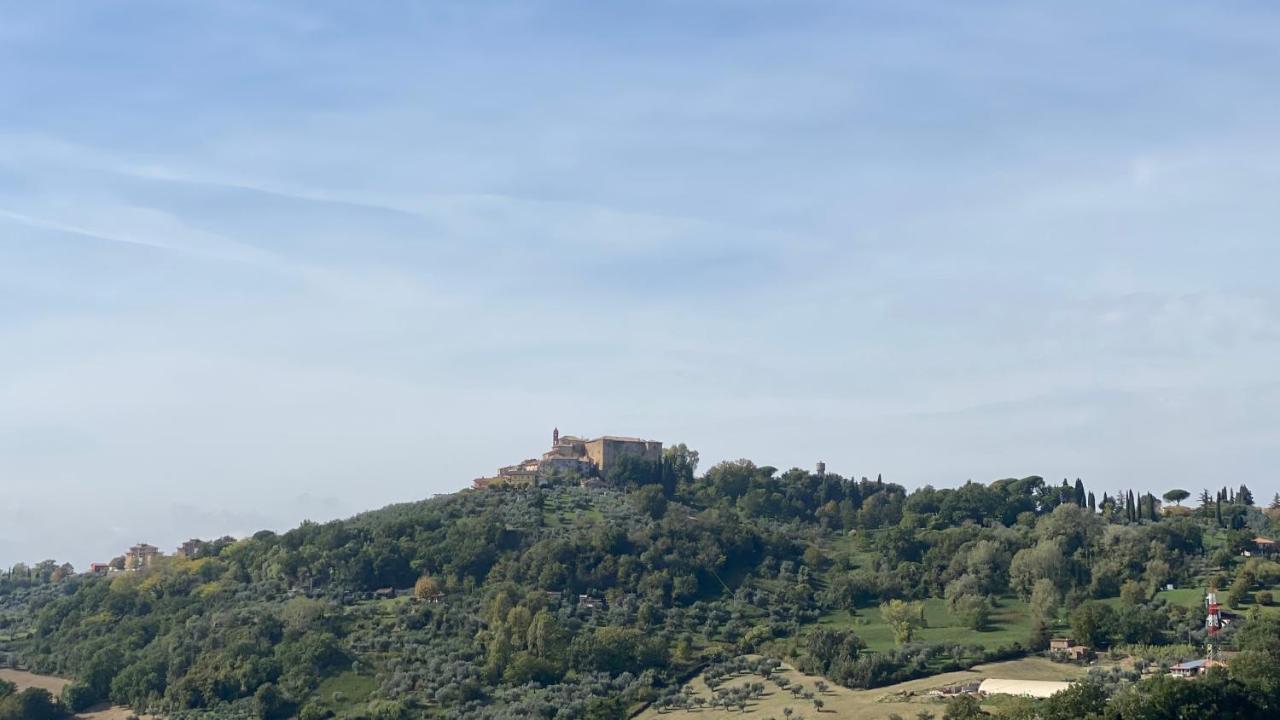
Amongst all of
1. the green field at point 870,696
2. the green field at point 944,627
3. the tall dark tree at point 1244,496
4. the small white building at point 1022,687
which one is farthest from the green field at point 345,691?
the tall dark tree at point 1244,496

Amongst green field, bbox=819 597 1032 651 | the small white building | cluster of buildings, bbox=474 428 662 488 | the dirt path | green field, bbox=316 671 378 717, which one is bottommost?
the dirt path

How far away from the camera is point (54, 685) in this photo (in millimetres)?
113125

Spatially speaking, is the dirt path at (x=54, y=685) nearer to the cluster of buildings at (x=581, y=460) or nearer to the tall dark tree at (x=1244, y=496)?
the cluster of buildings at (x=581, y=460)

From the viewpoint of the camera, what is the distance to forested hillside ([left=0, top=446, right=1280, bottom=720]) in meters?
→ 98.6

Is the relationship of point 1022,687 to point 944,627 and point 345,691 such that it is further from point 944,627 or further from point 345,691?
point 345,691

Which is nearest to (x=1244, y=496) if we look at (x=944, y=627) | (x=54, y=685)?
(x=944, y=627)

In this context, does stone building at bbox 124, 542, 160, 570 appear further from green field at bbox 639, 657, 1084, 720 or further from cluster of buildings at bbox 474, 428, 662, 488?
green field at bbox 639, 657, 1084, 720

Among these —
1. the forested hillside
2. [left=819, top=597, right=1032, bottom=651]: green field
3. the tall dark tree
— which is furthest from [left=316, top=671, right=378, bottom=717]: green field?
the tall dark tree

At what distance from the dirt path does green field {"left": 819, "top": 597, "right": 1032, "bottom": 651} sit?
52.8 meters

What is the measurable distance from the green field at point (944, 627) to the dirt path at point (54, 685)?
173ft

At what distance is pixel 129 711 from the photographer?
104m

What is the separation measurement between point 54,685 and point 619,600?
150 ft

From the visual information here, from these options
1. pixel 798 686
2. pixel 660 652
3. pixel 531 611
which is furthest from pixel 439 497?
pixel 798 686

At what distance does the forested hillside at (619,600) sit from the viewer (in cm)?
9862
